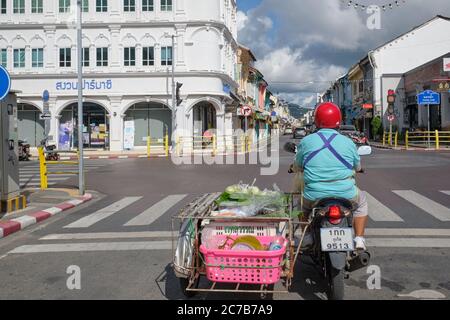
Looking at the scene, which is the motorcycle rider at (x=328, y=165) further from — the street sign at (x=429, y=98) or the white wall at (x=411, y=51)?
the white wall at (x=411, y=51)

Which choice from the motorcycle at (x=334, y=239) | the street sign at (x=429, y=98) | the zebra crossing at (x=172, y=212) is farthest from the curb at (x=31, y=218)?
the street sign at (x=429, y=98)

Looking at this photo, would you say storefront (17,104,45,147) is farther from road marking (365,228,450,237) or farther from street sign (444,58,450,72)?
road marking (365,228,450,237)

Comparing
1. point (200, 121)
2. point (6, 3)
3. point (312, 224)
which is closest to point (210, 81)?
Answer: point (200, 121)

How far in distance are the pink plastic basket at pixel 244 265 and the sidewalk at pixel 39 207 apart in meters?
5.35

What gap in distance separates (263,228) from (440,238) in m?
3.95

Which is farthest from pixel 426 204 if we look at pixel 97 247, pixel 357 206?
pixel 97 247

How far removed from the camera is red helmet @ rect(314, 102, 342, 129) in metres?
4.85

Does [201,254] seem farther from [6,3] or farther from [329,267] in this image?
[6,3]

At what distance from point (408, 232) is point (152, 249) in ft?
12.8

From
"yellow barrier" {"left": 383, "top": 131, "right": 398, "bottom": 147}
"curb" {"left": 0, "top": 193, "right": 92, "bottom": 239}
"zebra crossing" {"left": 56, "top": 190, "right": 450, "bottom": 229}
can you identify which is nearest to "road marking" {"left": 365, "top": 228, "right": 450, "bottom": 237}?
"zebra crossing" {"left": 56, "top": 190, "right": 450, "bottom": 229}

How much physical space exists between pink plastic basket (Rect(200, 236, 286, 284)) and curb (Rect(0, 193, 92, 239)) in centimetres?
535

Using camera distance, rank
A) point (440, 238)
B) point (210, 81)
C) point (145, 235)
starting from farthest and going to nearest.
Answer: point (210, 81) < point (145, 235) < point (440, 238)

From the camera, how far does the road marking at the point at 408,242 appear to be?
6.75 m

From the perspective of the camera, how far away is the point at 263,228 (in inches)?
174
